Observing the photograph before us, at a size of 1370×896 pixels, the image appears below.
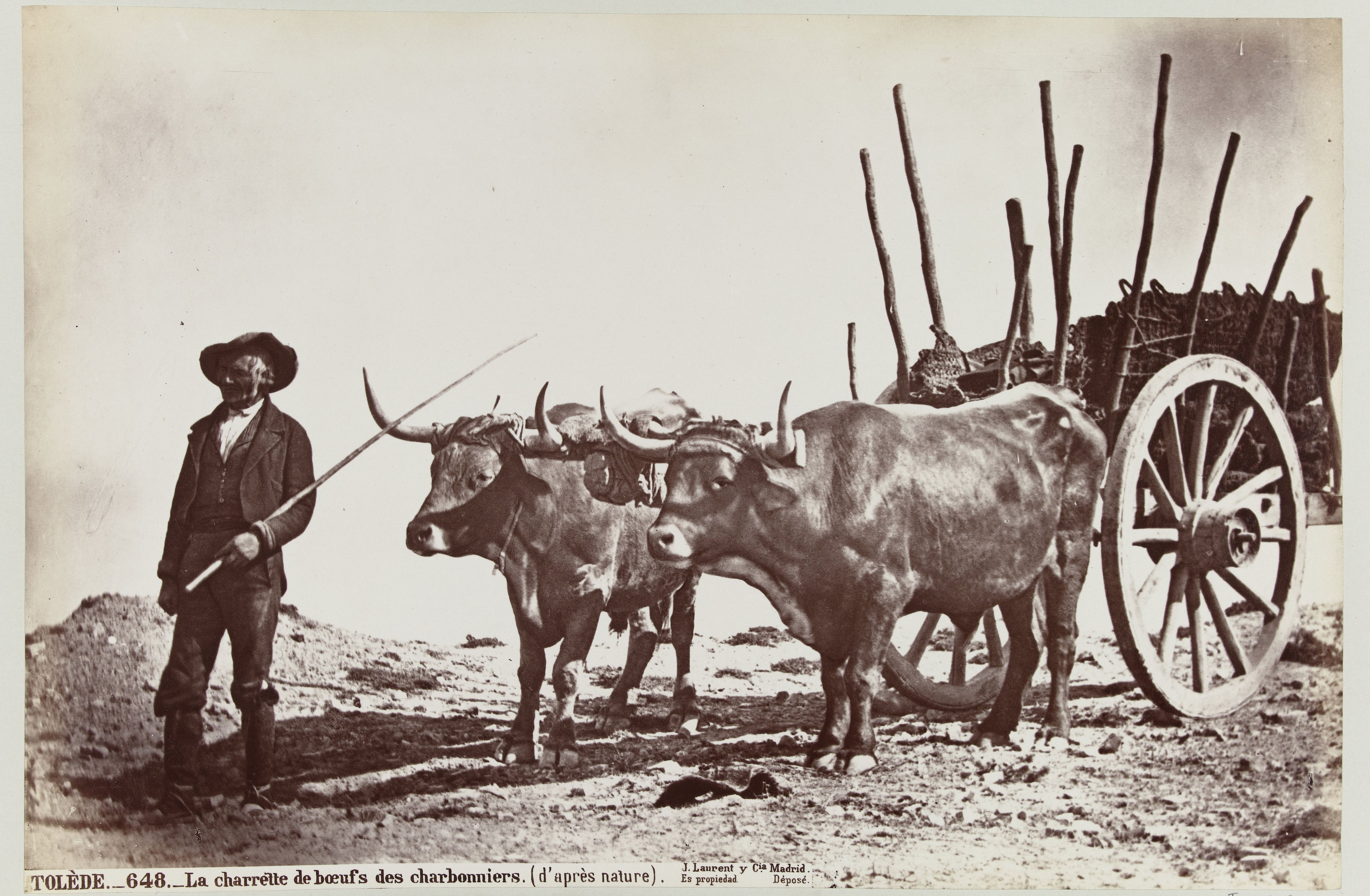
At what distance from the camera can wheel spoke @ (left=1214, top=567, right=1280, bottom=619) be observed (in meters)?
5.86

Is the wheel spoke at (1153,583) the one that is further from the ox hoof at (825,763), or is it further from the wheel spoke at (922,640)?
the ox hoof at (825,763)

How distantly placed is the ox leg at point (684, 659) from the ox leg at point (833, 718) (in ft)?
1.69

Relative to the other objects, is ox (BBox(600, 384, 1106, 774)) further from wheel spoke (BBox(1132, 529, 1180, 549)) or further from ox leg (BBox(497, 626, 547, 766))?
ox leg (BBox(497, 626, 547, 766))

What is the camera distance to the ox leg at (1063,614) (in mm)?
5750

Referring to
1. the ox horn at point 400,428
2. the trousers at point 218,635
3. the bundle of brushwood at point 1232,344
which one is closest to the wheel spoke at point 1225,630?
the bundle of brushwood at point 1232,344

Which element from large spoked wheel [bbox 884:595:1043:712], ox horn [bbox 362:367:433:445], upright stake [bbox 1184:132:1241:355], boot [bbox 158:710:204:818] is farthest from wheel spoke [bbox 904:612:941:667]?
boot [bbox 158:710:204:818]

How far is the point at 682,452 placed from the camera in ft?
18.2

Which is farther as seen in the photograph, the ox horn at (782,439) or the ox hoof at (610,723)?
the ox hoof at (610,723)

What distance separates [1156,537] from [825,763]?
1586 mm

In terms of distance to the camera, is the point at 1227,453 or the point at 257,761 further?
the point at 1227,453

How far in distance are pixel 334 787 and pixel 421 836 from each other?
388 mm

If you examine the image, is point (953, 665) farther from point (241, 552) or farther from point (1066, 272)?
point (241, 552)

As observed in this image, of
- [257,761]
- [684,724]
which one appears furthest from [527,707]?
[257,761]

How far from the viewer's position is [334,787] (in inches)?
222
